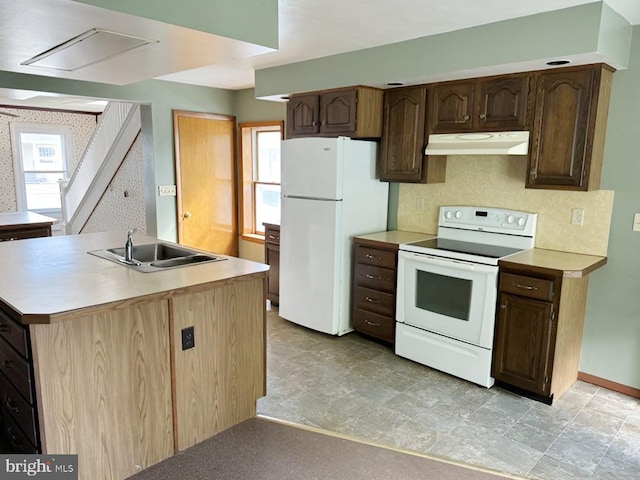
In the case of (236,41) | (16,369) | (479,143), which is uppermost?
(236,41)

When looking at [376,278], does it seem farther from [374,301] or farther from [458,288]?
[458,288]

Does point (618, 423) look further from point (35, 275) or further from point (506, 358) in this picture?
point (35, 275)

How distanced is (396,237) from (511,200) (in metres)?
0.95

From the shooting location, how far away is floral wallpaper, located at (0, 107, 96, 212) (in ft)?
24.3

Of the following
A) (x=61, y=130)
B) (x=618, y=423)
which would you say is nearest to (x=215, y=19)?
(x=618, y=423)

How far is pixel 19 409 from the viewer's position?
1.98m

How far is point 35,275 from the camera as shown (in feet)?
7.48

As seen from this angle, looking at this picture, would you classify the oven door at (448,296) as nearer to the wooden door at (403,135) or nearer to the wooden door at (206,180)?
the wooden door at (403,135)

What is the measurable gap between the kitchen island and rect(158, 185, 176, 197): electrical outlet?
270 cm

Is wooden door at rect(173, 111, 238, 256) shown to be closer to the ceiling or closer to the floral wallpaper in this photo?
the ceiling

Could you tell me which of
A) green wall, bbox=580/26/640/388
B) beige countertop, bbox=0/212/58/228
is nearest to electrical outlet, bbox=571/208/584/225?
green wall, bbox=580/26/640/388

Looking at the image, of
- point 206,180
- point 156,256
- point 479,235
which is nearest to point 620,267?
point 479,235

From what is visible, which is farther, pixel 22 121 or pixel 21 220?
pixel 22 121

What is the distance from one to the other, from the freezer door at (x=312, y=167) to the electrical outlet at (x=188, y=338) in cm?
195
